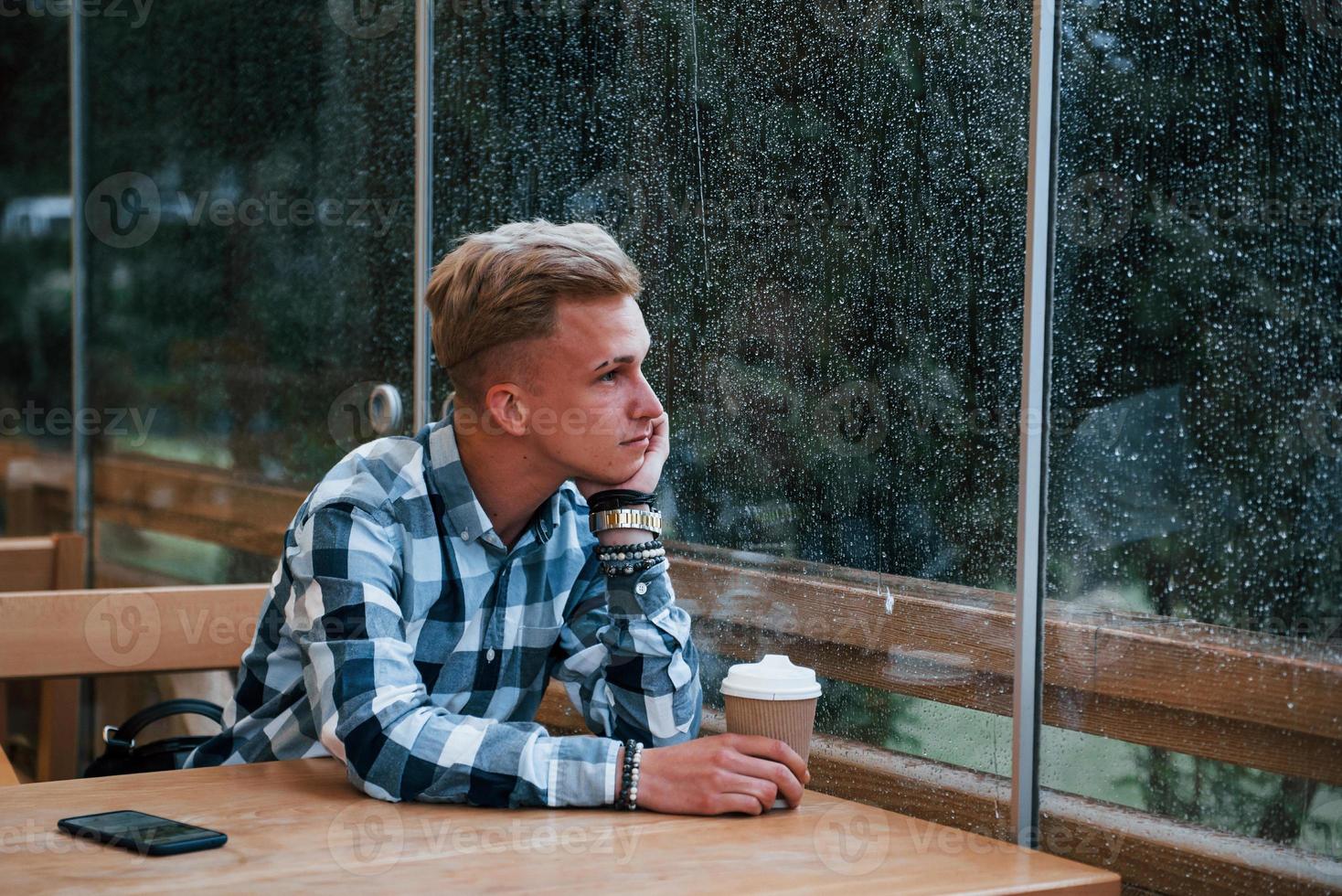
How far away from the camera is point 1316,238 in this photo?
1110 mm

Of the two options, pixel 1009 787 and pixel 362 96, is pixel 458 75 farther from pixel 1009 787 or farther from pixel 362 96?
pixel 1009 787

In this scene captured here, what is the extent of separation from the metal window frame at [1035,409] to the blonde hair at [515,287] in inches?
16.5

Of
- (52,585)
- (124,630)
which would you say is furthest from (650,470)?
(52,585)

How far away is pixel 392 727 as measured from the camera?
4.14 feet

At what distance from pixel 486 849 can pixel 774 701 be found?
11.8 inches

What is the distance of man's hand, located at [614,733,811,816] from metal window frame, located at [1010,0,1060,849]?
0.24 metres

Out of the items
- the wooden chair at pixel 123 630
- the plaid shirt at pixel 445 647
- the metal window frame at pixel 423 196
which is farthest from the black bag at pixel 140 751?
the metal window frame at pixel 423 196

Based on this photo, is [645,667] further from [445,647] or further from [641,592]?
[445,647]

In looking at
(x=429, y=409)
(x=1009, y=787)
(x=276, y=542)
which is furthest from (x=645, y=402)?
(x=276, y=542)

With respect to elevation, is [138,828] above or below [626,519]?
below

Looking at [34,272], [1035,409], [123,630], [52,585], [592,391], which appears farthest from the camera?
[34,272]

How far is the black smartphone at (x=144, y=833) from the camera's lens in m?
1.08

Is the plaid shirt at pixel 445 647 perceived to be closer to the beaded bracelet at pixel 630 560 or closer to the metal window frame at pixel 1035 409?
the beaded bracelet at pixel 630 560

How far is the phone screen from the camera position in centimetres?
110
